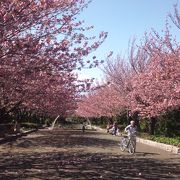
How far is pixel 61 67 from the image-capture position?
1603cm

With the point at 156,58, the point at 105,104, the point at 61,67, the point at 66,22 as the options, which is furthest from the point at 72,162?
the point at 105,104

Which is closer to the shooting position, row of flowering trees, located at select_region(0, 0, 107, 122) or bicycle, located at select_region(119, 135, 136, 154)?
row of flowering trees, located at select_region(0, 0, 107, 122)

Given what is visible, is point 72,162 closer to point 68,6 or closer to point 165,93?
point 68,6

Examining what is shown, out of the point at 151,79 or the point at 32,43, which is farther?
the point at 151,79

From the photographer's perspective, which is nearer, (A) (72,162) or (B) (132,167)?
(B) (132,167)

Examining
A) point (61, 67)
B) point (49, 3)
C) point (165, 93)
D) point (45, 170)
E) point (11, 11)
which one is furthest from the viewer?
point (165, 93)

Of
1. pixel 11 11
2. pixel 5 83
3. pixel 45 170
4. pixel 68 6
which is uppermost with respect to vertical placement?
pixel 68 6

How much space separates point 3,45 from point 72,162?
5846 millimetres

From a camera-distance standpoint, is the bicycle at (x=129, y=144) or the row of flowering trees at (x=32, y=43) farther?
the bicycle at (x=129, y=144)

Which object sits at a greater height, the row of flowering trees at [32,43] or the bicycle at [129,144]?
the row of flowering trees at [32,43]

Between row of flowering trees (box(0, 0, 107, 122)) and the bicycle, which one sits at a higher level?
row of flowering trees (box(0, 0, 107, 122))

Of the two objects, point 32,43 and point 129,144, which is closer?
point 32,43

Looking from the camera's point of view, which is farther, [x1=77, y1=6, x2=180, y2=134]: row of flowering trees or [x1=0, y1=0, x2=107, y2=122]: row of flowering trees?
[x1=77, y1=6, x2=180, y2=134]: row of flowering trees

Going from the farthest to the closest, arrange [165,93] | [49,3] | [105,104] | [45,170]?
1. [105,104]
2. [165,93]
3. [45,170]
4. [49,3]
